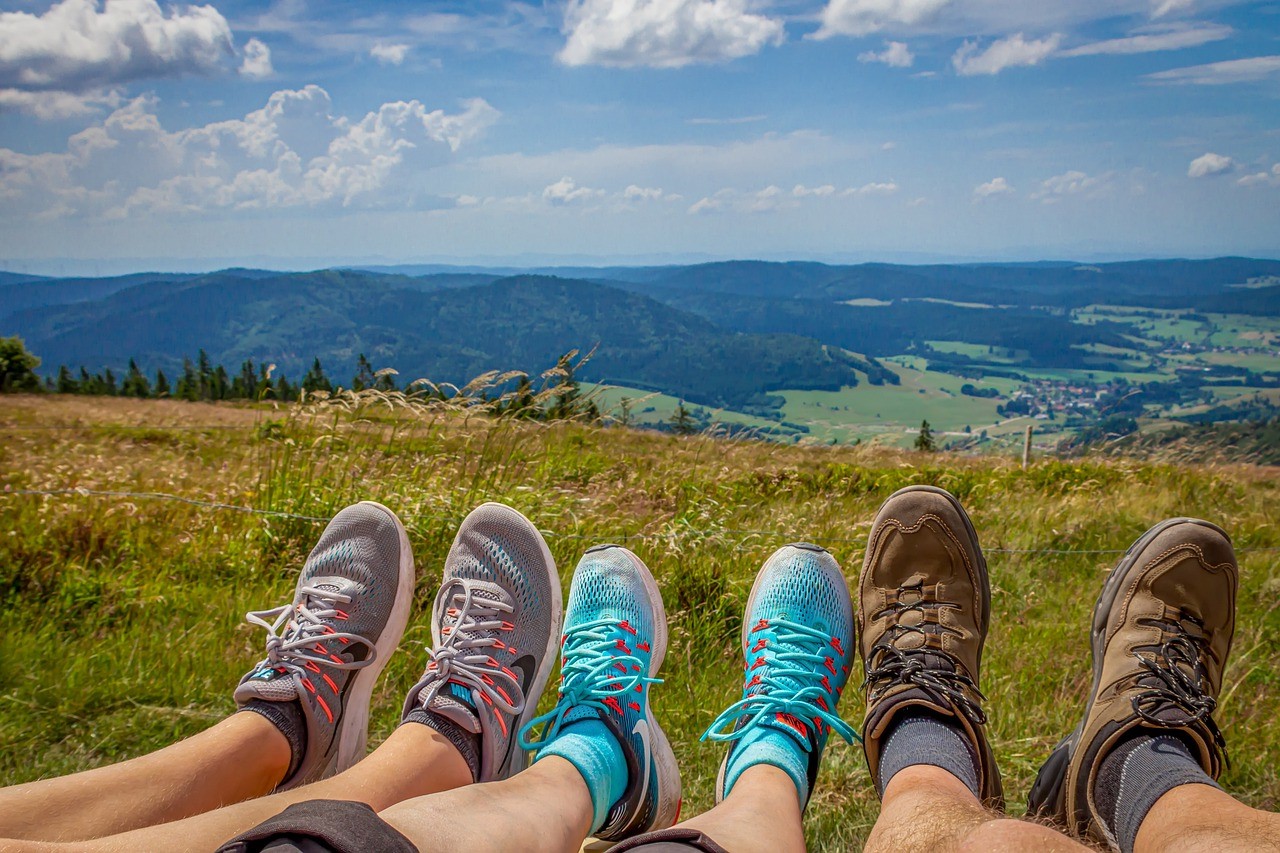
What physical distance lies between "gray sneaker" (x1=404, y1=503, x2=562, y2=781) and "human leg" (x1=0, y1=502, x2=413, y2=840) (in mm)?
228

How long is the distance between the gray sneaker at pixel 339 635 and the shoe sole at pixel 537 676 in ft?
0.90

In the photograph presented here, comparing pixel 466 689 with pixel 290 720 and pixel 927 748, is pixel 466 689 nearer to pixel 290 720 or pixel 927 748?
pixel 290 720

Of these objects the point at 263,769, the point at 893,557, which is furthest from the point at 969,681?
the point at 263,769

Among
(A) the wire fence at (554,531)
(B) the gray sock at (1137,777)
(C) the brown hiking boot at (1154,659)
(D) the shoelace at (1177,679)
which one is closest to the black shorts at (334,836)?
(B) the gray sock at (1137,777)

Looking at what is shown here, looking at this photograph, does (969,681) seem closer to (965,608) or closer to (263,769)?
(965,608)

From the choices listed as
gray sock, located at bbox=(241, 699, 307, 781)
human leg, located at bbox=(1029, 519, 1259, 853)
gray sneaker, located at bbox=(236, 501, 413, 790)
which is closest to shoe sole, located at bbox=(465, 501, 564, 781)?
gray sneaker, located at bbox=(236, 501, 413, 790)

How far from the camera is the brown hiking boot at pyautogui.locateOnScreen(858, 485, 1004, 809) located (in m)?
2.19

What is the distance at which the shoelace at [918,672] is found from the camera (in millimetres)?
2172

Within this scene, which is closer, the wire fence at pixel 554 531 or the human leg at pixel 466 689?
the human leg at pixel 466 689

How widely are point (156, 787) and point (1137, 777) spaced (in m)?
2.23

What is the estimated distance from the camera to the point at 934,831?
1476 mm

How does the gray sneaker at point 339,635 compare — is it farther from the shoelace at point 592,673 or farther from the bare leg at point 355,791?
the shoelace at point 592,673

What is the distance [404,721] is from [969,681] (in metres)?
1.62

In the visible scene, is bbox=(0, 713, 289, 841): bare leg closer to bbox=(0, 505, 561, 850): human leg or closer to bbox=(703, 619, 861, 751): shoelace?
bbox=(0, 505, 561, 850): human leg
